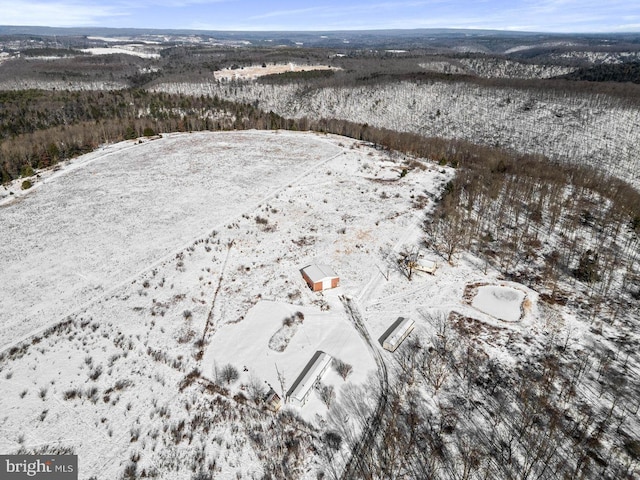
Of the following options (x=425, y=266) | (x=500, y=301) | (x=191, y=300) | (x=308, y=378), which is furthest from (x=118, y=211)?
(x=500, y=301)

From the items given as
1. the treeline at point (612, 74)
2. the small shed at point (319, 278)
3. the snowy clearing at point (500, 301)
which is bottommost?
the snowy clearing at point (500, 301)

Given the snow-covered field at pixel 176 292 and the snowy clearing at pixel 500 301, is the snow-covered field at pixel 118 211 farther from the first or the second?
the snowy clearing at pixel 500 301

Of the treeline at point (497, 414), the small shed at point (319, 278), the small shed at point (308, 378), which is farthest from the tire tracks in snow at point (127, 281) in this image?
the treeline at point (497, 414)

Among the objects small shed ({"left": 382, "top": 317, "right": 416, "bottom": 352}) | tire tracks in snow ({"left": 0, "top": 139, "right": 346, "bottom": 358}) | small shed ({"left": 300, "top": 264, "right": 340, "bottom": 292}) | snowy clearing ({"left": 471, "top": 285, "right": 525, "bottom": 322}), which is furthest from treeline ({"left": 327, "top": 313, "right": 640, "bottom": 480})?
tire tracks in snow ({"left": 0, "top": 139, "right": 346, "bottom": 358})

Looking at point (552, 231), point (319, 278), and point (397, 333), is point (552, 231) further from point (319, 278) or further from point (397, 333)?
point (319, 278)

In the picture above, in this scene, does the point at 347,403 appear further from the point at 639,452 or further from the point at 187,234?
the point at 187,234

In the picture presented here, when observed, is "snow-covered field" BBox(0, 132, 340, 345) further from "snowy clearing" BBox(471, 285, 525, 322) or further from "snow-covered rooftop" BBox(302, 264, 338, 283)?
"snowy clearing" BBox(471, 285, 525, 322)
